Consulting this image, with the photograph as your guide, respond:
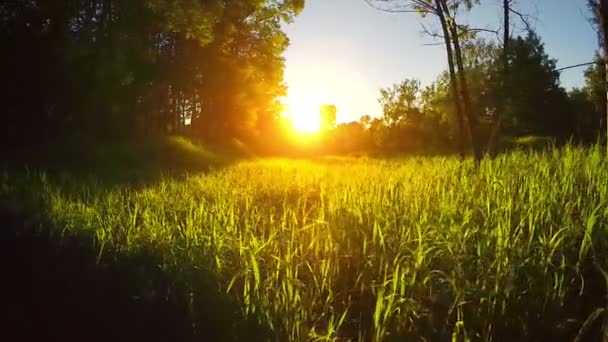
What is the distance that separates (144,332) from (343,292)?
1.33 meters

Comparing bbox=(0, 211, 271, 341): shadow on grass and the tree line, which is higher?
the tree line

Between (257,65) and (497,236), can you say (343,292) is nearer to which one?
(497,236)

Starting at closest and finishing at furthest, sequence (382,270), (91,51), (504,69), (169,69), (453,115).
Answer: (382,270) → (504,69) → (91,51) → (169,69) → (453,115)

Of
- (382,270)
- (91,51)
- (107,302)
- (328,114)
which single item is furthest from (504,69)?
(328,114)

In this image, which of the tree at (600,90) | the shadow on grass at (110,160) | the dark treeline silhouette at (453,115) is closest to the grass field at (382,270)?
the tree at (600,90)

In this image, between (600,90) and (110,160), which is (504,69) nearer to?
(110,160)

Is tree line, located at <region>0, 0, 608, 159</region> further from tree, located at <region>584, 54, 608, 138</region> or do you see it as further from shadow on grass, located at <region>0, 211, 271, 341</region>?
shadow on grass, located at <region>0, 211, 271, 341</region>

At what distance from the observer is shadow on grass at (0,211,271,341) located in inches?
115

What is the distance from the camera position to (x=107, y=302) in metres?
3.39

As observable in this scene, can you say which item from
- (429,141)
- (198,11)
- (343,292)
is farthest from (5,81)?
(429,141)

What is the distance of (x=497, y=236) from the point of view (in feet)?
10.4

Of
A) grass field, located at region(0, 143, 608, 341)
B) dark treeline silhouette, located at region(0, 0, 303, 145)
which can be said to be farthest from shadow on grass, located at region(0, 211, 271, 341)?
dark treeline silhouette, located at region(0, 0, 303, 145)

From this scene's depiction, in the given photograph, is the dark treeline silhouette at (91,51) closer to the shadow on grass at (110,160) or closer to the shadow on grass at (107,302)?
the shadow on grass at (110,160)

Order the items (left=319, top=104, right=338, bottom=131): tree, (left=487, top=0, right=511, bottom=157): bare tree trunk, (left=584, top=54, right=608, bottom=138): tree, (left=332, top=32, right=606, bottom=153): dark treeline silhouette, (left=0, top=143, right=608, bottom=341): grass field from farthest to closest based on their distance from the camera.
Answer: (left=319, top=104, right=338, bottom=131): tree
(left=332, top=32, right=606, bottom=153): dark treeline silhouette
(left=487, top=0, right=511, bottom=157): bare tree trunk
(left=584, top=54, right=608, bottom=138): tree
(left=0, top=143, right=608, bottom=341): grass field
